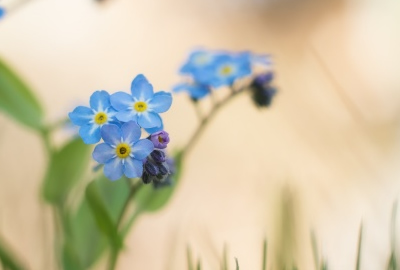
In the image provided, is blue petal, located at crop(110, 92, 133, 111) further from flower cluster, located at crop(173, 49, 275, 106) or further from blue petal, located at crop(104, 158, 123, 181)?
flower cluster, located at crop(173, 49, 275, 106)

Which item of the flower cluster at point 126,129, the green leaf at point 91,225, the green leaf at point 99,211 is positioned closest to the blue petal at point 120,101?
the flower cluster at point 126,129

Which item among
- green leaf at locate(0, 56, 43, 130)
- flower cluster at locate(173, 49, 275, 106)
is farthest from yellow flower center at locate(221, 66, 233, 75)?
green leaf at locate(0, 56, 43, 130)

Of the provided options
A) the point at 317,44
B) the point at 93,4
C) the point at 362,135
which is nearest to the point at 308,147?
the point at 362,135

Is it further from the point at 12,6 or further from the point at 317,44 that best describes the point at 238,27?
the point at 12,6

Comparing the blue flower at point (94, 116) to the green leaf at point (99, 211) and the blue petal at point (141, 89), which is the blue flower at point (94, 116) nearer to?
the blue petal at point (141, 89)

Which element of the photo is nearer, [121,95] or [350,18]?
[121,95]

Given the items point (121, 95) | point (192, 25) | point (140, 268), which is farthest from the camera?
point (192, 25)

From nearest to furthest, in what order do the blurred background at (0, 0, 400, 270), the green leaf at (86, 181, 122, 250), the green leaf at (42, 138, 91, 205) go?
1. the green leaf at (86, 181, 122, 250)
2. the green leaf at (42, 138, 91, 205)
3. the blurred background at (0, 0, 400, 270)

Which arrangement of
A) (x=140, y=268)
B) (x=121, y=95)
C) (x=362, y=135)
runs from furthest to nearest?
(x=362, y=135), (x=140, y=268), (x=121, y=95)
